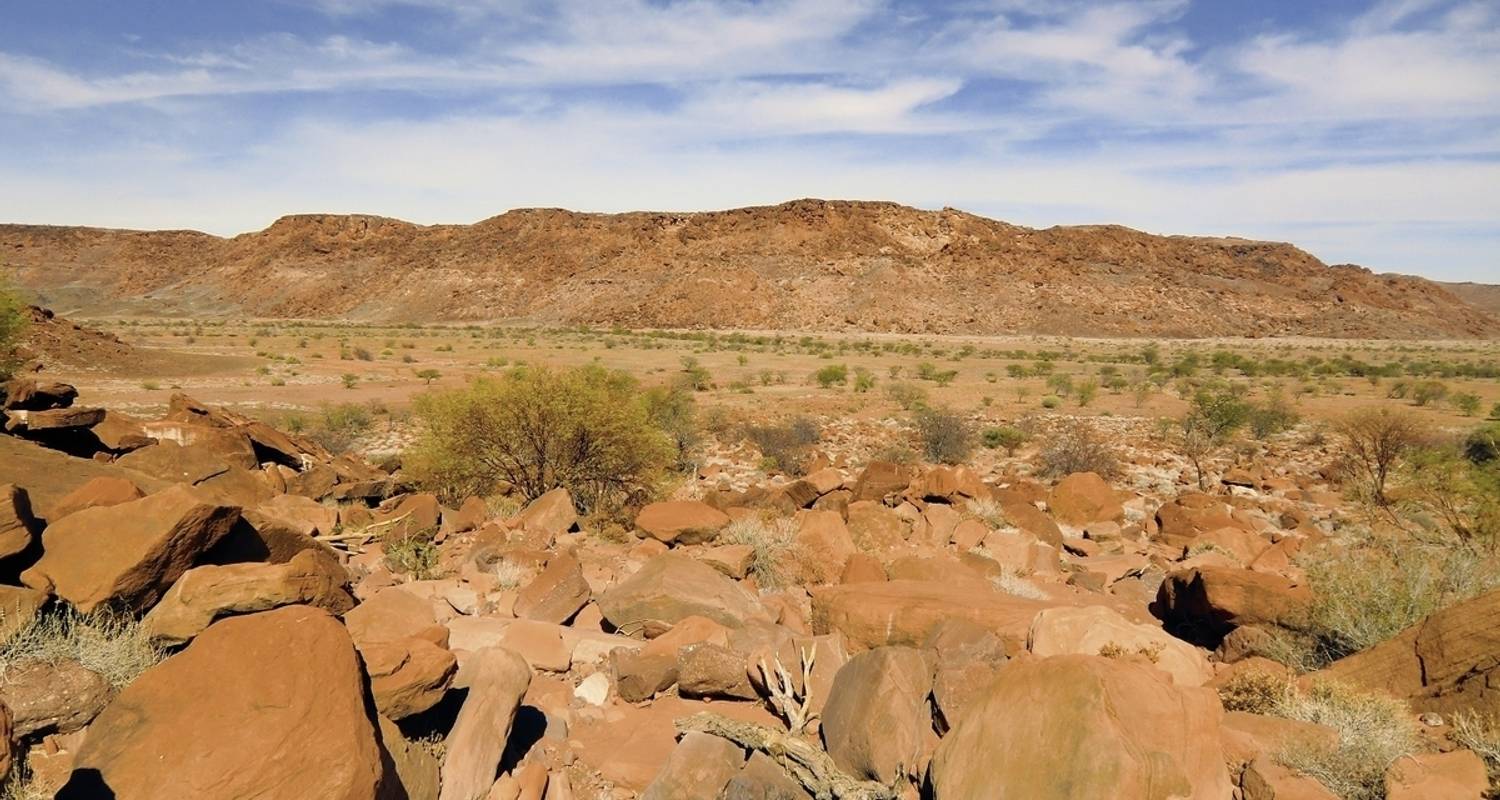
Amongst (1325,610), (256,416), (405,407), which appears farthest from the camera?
(405,407)

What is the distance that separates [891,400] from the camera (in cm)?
2659

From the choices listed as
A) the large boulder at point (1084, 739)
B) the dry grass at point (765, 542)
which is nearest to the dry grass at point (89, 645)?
the large boulder at point (1084, 739)

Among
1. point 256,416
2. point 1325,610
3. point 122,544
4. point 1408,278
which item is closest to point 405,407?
point 256,416

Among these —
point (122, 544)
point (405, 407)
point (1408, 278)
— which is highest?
point (1408, 278)

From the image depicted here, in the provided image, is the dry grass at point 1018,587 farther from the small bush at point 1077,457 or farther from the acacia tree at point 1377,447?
the acacia tree at point 1377,447

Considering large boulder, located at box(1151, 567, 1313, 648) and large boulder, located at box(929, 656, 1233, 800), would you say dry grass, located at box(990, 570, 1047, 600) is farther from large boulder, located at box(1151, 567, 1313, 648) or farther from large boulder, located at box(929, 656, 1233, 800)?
large boulder, located at box(929, 656, 1233, 800)

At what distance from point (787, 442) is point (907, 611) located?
11.2m

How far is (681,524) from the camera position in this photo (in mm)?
9320

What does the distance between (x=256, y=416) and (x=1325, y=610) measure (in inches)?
928

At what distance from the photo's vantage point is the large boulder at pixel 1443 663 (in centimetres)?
476

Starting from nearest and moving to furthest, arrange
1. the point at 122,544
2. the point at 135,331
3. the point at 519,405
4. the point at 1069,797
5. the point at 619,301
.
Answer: the point at 1069,797 → the point at 122,544 → the point at 519,405 → the point at 135,331 → the point at 619,301

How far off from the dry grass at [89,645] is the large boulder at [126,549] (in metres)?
0.17

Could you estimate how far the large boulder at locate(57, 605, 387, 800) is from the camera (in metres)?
3.31

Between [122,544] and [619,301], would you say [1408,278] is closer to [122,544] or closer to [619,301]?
[619,301]
